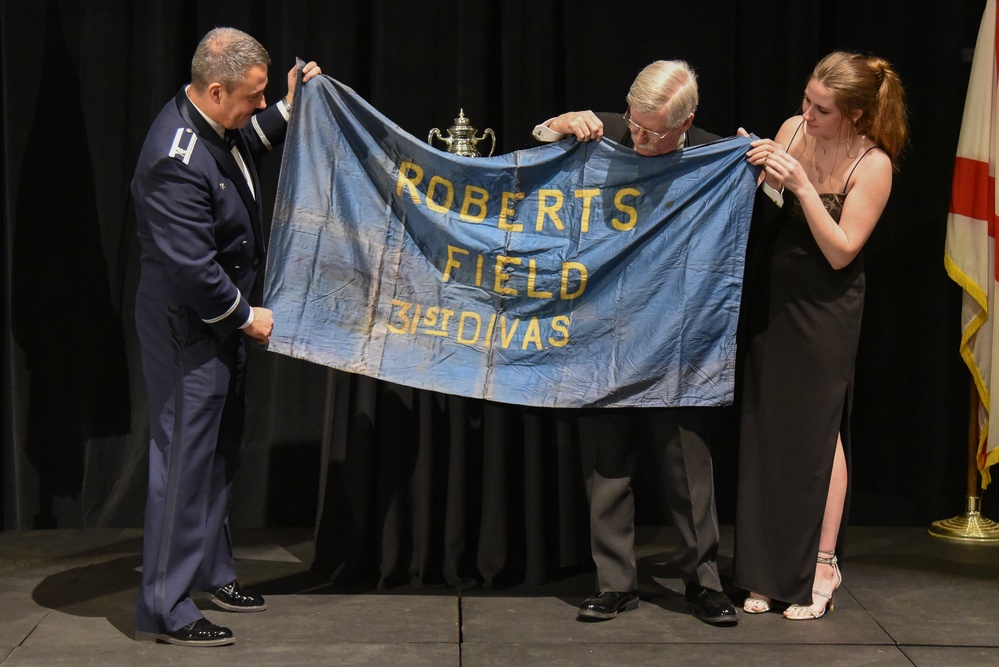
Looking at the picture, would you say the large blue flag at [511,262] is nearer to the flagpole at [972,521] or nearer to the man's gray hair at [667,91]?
the man's gray hair at [667,91]

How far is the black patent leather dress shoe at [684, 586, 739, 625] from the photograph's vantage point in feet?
10.7

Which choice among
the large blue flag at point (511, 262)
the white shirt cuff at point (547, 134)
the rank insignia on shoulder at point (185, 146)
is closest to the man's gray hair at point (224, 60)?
the rank insignia on shoulder at point (185, 146)

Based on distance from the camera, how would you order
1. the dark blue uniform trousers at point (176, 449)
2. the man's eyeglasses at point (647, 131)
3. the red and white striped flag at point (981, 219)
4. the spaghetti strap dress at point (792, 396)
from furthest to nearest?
the red and white striped flag at point (981, 219)
the spaghetti strap dress at point (792, 396)
the man's eyeglasses at point (647, 131)
the dark blue uniform trousers at point (176, 449)

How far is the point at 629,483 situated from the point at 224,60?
5.09ft

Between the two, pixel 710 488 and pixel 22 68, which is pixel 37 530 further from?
pixel 710 488

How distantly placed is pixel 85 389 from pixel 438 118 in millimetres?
1612

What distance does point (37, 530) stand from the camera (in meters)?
4.42

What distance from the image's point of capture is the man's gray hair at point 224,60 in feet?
9.92

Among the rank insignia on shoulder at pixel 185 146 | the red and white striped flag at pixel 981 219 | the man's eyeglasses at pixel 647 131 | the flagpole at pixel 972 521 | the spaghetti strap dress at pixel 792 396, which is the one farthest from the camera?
the flagpole at pixel 972 521

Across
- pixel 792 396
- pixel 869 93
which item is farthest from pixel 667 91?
pixel 792 396

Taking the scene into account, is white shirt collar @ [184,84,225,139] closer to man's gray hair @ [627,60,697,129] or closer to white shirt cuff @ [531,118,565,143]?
white shirt cuff @ [531,118,565,143]

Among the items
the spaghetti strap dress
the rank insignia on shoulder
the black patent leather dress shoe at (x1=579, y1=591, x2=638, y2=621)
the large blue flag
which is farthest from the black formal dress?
the rank insignia on shoulder

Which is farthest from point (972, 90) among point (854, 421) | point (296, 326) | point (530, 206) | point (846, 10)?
point (296, 326)

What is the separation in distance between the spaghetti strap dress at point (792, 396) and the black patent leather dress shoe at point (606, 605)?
12.7 inches
